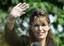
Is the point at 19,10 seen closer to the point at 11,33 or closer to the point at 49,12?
the point at 11,33

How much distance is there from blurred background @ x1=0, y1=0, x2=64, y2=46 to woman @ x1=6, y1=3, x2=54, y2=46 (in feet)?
0.34

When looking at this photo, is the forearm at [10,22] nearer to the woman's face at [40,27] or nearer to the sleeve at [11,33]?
the sleeve at [11,33]

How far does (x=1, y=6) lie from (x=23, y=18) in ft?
0.73

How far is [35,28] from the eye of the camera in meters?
2.05

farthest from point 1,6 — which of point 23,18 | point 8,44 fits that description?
point 8,44

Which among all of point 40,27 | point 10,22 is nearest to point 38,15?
point 40,27

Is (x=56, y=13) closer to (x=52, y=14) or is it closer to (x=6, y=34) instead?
(x=52, y=14)

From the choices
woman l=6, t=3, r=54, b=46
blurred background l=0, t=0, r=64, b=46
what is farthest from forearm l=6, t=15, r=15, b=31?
blurred background l=0, t=0, r=64, b=46

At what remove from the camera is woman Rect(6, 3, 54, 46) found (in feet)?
6.53

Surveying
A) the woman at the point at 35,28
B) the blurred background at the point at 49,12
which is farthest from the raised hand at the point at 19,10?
the blurred background at the point at 49,12

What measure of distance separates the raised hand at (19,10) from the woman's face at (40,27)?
12 cm

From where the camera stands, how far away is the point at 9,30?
198cm

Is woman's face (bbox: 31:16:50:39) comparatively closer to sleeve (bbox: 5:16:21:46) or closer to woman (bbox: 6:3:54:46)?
woman (bbox: 6:3:54:46)

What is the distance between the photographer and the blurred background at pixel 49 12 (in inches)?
85.7
